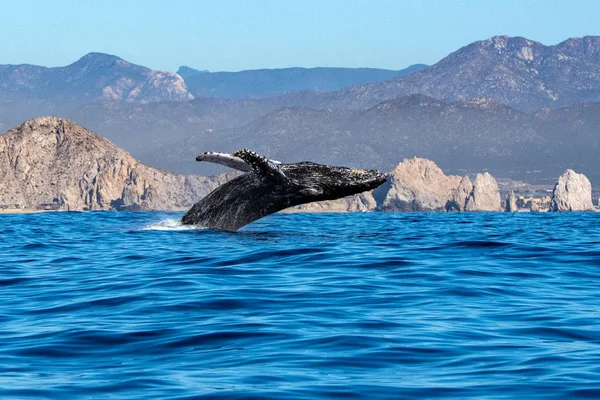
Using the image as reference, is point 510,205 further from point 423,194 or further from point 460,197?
point 423,194

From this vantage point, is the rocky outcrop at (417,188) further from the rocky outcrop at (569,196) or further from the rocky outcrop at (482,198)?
the rocky outcrop at (569,196)

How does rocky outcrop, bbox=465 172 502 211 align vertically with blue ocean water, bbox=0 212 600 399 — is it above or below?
below

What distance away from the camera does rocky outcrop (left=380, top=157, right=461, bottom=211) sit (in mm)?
172375

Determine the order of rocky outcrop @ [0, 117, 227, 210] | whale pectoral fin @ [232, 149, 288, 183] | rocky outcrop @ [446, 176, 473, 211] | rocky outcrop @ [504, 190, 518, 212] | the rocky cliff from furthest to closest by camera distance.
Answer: rocky outcrop @ [446, 176, 473, 211] → rocky outcrop @ [504, 190, 518, 212] → the rocky cliff → rocky outcrop @ [0, 117, 227, 210] → whale pectoral fin @ [232, 149, 288, 183]

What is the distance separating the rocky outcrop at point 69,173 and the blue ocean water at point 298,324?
10300 centimetres

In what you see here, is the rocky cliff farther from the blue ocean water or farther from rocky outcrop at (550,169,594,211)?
the blue ocean water

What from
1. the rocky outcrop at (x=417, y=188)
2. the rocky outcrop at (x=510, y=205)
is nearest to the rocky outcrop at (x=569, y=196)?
the rocky outcrop at (x=510, y=205)

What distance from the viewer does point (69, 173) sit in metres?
124

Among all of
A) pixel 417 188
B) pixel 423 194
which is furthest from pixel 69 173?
pixel 423 194

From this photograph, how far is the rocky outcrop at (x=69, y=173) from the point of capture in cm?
11788

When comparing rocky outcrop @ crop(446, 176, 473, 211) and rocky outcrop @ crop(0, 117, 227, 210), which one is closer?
rocky outcrop @ crop(0, 117, 227, 210)

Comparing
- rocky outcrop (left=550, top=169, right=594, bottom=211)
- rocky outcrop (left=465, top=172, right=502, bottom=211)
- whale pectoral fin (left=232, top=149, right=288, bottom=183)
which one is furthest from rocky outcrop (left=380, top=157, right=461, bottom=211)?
whale pectoral fin (left=232, top=149, right=288, bottom=183)

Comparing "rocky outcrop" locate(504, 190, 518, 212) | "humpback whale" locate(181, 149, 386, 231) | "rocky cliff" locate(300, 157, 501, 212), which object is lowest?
"rocky outcrop" locate(504, 190, 518, 212)

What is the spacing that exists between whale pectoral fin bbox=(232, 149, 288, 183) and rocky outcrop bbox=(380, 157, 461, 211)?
150 m
